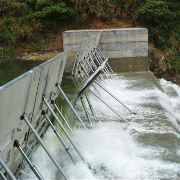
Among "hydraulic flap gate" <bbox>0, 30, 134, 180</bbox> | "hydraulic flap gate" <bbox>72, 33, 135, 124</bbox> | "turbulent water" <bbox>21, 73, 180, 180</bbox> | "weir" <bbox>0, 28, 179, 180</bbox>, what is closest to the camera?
"hydraulic flap gate" <bbox>0, 30, 134, 180</bbox>

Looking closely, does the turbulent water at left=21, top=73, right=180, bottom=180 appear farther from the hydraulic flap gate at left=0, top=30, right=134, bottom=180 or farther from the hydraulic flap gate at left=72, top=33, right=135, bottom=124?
the hydraulic flap gate at left=72, top=33, right=135, bottom=124

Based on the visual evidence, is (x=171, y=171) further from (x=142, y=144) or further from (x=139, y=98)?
(x=139, y=98)

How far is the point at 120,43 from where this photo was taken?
76.6 ft

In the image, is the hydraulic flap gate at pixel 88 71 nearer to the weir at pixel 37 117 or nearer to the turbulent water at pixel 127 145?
the weir at pixel 37 117

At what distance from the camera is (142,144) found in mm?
10508

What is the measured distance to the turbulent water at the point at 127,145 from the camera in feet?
28.7

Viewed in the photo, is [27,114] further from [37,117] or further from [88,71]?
Answer: [88,71]

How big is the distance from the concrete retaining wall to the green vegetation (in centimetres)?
424

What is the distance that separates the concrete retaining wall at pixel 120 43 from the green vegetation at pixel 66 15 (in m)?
4.24

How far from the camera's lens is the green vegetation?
27.8m

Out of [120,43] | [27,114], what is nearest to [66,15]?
[120,43]

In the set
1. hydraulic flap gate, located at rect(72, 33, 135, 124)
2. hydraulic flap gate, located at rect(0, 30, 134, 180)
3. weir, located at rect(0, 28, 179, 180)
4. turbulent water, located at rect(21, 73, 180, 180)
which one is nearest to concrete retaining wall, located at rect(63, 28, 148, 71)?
Result: hydraulic flap gate, located at rect(72, 33, 135, 124)

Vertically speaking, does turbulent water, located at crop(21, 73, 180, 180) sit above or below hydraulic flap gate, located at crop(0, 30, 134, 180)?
below

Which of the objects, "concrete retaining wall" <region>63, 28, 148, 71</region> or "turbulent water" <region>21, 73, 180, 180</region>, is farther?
"concrete retaining wall" <region>63, 28, 148, 71</region>
